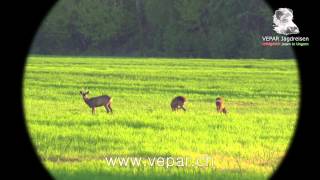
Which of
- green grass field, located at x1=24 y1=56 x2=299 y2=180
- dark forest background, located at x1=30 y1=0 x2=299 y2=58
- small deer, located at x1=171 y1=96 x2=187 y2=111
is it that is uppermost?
dark forest background, located at x1=30 y1=0 x2=299 y2=58

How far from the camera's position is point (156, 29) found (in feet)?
49.6

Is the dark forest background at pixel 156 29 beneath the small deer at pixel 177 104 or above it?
above

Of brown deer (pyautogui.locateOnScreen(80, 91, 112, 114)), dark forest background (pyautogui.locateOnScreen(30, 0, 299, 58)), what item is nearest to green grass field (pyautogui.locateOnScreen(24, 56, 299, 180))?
brown deer (pyautogui.locateOnScreen(80, 91, 112, 114))

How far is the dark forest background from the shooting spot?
1205 centimetres

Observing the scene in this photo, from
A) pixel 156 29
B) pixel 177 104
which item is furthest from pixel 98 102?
pixel 156 29

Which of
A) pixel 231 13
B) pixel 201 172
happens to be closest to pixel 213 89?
pixel 201 172

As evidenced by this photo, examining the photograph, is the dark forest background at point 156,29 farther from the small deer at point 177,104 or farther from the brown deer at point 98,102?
the small deer at point 177,104

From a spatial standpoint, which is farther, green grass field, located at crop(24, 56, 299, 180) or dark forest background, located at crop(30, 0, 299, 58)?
dark forest background, located at crop(30, 0, 299, 58)

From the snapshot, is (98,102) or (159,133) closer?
(159,133)

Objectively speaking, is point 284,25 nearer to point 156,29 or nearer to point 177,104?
point 177,104

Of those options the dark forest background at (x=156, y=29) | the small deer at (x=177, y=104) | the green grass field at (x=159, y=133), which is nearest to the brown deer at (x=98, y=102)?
the green grass field at (x=159, y=133)

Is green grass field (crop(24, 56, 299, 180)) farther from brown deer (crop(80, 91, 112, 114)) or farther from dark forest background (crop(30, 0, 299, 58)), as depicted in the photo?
dark forest background (crop(30, 0, 299, 58))

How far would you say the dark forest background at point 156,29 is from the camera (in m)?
12.1

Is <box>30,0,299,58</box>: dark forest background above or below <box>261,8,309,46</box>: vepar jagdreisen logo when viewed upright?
above
